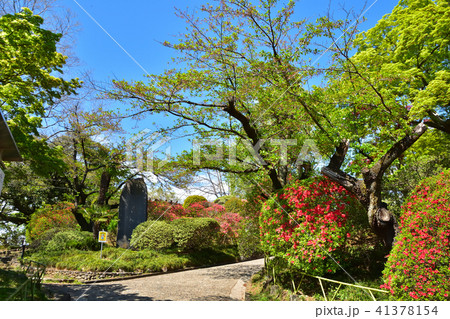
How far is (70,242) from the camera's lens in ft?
44.5

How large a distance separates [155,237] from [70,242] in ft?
12.6

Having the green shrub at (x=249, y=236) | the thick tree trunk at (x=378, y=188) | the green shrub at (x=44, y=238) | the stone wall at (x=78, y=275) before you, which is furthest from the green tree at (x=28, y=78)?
the thick tree trunk at (x=378, y=188)

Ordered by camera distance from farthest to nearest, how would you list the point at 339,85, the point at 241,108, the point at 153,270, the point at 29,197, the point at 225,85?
the point at 29,197 → the point at 153,270 → the point at 241,108 → the point at 339,85 → the point at 225,85

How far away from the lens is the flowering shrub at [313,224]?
6488mm

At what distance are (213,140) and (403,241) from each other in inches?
244

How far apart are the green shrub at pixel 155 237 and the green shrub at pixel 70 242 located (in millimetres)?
1938

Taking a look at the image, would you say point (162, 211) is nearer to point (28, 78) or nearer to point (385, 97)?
point (28, 78)

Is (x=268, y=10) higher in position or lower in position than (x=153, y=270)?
higher

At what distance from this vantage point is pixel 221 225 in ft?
52.5

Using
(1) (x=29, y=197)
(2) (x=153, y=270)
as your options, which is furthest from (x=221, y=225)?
(1) (x=29, y=197)

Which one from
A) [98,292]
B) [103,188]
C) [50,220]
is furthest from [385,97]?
[50,220]

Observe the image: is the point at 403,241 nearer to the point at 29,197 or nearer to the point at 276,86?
the point at 276,86

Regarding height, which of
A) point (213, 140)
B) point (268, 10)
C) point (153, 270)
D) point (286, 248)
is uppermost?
point (268, 10)

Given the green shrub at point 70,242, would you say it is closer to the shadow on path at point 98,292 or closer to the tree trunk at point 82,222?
the tree trunk at point 82,222
